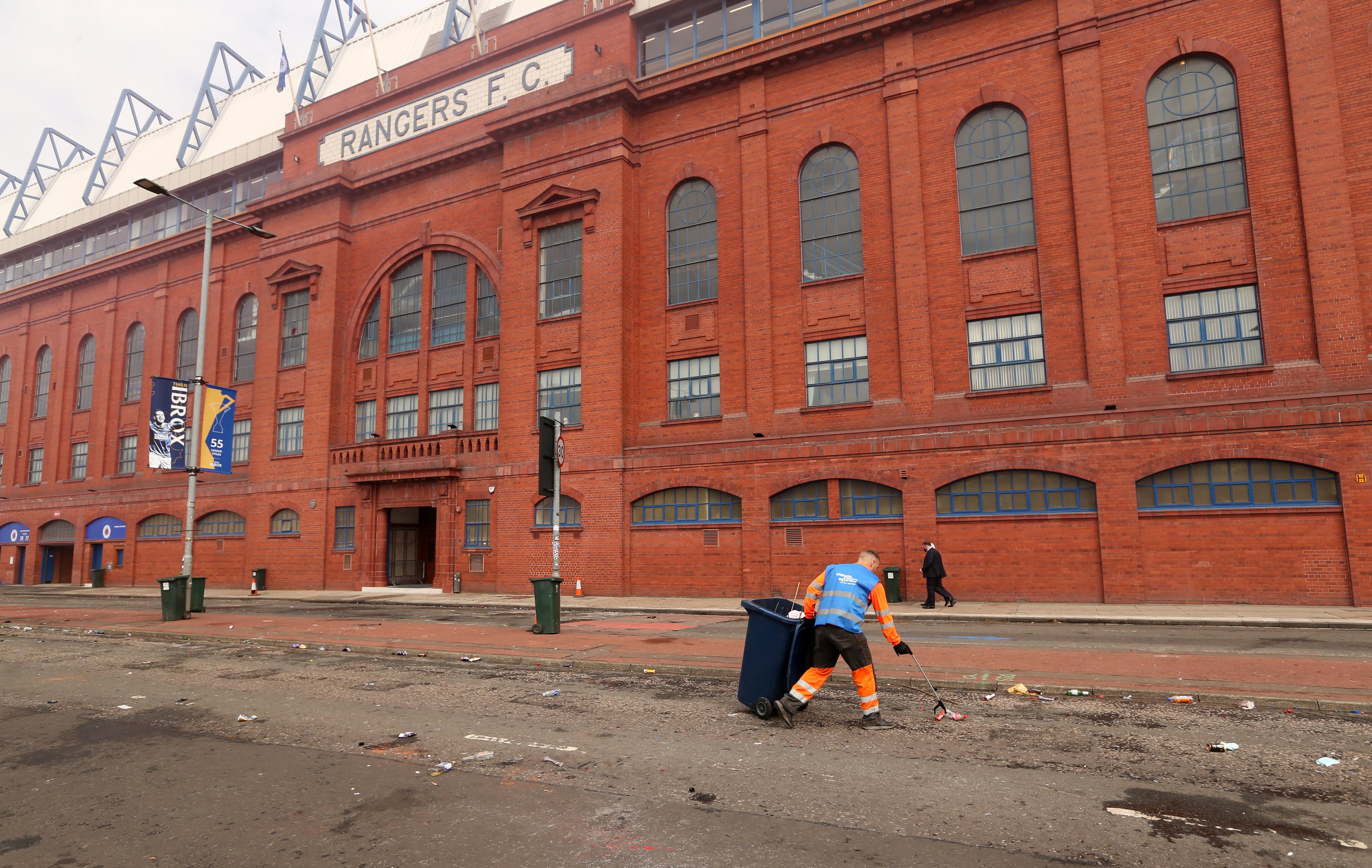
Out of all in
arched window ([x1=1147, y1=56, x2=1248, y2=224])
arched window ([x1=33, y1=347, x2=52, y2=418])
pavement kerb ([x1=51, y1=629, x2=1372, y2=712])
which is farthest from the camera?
arched window ([x1=33, y1=347, x2=52, y2=418])

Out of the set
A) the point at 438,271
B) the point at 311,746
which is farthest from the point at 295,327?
the point at 311,746

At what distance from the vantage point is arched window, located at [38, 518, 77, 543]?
3928 centimetres

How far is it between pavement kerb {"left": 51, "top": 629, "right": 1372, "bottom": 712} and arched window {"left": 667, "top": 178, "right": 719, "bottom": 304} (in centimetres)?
1562

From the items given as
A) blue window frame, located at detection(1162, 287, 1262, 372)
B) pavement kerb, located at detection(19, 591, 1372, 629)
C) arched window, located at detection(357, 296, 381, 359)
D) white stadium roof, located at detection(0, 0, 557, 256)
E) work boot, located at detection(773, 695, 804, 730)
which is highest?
white stadium roof, located at detection(0, 0, 557, 256)

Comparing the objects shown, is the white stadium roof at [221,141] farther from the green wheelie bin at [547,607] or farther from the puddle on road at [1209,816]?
the puddle on road at [1209,816]

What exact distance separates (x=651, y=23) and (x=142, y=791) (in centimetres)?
2817

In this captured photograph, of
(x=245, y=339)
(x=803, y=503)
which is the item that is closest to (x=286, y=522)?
(x=245, y=339)

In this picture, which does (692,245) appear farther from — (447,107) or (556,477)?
(556,477)

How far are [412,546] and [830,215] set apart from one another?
820 inches

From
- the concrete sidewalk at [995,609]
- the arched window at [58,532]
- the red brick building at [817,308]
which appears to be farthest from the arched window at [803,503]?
the arched window at [58,532]

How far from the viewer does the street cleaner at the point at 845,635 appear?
22.9ft

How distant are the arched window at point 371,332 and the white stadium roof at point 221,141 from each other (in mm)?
11071

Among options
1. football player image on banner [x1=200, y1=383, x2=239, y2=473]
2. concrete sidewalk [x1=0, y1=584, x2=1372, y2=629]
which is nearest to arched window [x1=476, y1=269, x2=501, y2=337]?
concrete sidewalk [x1=0, y1=584, x2=1372, y2=629]

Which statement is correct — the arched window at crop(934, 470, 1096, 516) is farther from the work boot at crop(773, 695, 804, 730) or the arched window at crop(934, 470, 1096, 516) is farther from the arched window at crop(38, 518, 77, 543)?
the arched window at crop(38, 518, 77, 543)
